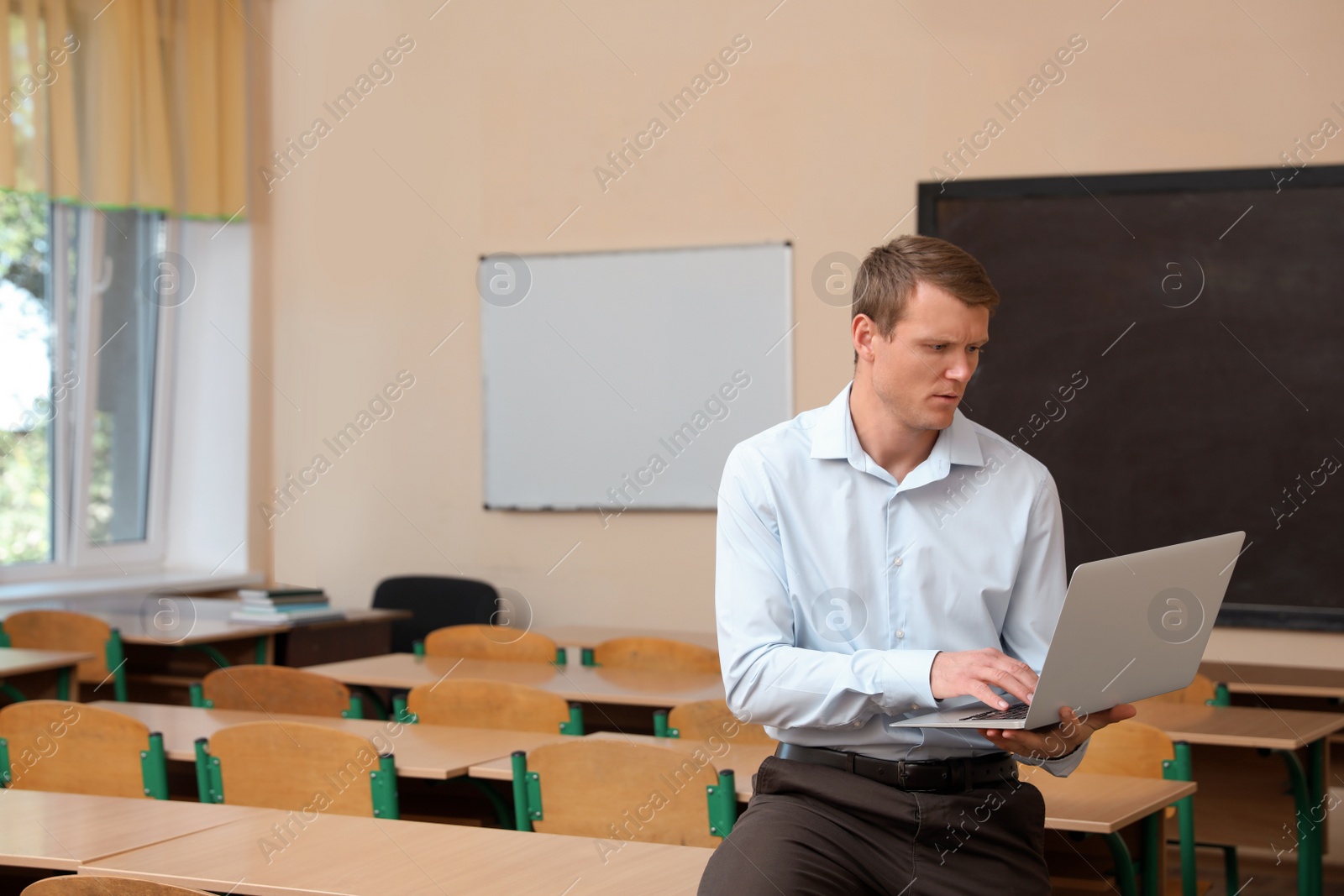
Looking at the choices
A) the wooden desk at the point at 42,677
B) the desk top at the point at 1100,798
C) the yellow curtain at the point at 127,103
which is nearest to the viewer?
the desk top at the point at 1100,798

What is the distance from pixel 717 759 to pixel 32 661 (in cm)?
236

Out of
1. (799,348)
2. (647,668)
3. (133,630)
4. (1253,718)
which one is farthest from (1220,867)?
(133,630)

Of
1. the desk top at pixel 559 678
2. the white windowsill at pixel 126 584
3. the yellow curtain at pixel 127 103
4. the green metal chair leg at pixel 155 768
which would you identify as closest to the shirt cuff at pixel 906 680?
the green metal chair leg at pixel 155 768

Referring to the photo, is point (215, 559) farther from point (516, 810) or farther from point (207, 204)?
point (516, 810)

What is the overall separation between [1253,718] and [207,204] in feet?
15.4

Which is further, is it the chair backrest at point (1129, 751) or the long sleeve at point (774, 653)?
the chair backrest at point (1129, 751)

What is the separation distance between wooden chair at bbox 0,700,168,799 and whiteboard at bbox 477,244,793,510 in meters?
2.85

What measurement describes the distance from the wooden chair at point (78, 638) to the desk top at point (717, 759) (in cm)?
233

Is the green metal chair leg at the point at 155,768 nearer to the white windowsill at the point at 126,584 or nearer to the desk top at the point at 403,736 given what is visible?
the desk top at the point at 403,736

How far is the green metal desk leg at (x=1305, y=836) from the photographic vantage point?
3.21 meters

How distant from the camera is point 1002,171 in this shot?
4.91 meters

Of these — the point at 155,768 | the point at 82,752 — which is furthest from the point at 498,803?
the point at 82,752

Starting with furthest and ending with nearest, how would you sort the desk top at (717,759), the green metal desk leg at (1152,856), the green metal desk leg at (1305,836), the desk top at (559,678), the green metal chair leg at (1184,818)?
the desk top at (559,678)
the green metal desk leg at (1305,836)
the green metal chair leg at (1184,818)
the desk top at (717,759)
the green metal desk leg at (1152,856)

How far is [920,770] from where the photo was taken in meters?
1.85
